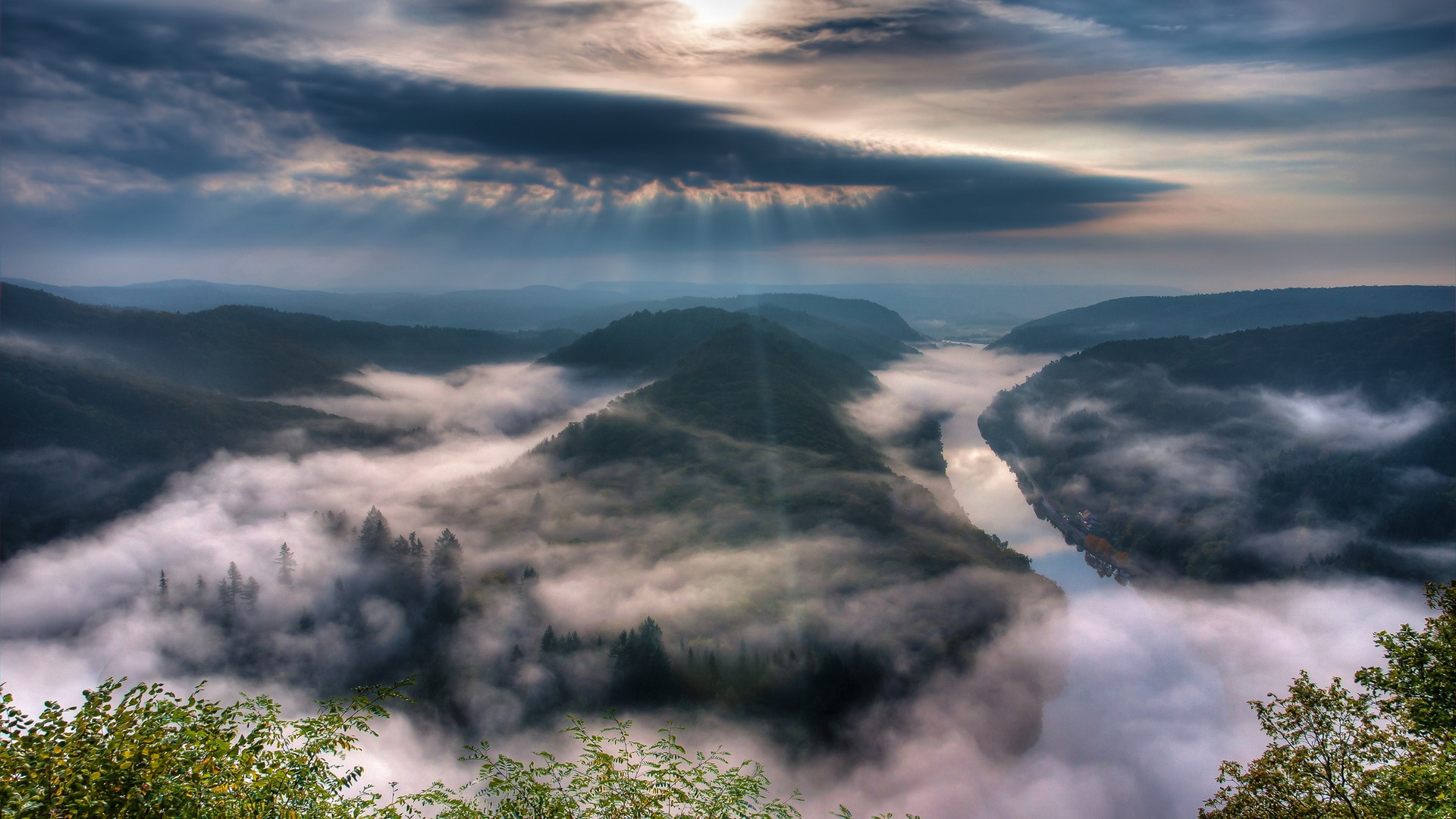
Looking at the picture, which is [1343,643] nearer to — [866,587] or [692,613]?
[866,587]

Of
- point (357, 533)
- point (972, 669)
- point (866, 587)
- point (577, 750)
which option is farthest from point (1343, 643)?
point (357, 533)

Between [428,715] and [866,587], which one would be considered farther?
[866,587]

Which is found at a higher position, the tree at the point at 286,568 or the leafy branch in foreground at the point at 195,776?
the leafy branch in foreground at the point at 195,776

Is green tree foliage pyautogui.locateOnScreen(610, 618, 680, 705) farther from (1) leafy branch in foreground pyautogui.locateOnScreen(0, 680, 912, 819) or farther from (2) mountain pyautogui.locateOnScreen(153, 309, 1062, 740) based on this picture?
(1) leafy branch in foreground pyautogui.locateOnScreen(0, 680, 912, 819)

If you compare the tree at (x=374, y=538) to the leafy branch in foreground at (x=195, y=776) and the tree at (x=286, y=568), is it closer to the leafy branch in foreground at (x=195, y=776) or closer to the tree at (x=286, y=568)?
the tree at (x=286, y=568)

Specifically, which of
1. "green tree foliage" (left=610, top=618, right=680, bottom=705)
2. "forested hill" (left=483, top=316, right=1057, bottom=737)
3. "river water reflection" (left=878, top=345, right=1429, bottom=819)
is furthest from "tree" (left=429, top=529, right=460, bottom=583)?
"river water reflection" (left=878, top=345, right=1429, bottom=819)

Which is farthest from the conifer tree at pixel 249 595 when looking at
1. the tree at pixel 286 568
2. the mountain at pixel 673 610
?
the tree at pixel 286 568

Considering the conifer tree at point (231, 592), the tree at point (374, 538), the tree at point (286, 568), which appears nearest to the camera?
the conifer tree at point (231, 592)

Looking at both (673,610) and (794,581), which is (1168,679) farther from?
(673,610)
